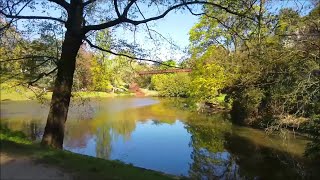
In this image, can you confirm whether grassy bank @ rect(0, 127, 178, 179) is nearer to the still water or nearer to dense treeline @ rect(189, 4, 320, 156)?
dense treeline @ rect(189, 4, 320, 156)

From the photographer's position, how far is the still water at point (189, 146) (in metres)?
14.5

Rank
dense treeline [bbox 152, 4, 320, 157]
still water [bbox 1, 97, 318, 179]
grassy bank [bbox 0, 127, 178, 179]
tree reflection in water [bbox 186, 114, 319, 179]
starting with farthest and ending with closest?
1. still water [bbox 1, 97, 318, 179]
2. tree reflection in water [bbox 186, 114, 319, 179]
3. dense treeline [bbox 152, 4, 320, 157]
4. grassy bank [bbox 0, 127, 178, 179]

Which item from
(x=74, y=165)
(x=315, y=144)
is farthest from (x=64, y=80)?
(x=315, y=144)

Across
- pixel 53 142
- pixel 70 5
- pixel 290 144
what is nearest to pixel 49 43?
pixel 70 5

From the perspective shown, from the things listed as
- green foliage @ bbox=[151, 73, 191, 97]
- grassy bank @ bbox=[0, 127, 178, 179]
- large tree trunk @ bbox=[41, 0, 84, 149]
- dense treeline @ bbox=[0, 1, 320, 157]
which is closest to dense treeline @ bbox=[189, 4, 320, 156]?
dense treeline @ bbox=[0, 1, 320, 157]

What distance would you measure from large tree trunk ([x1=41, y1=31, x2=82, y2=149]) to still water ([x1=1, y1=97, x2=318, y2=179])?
10.8 feet

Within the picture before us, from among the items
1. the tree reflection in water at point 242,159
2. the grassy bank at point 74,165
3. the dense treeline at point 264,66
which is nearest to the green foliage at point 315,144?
the dense treeline at point 264,66

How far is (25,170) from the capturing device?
6.12m

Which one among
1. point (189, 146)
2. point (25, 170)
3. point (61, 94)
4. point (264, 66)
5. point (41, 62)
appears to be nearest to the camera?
point (25, 170)

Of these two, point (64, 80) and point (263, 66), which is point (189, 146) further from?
point (64, 80)

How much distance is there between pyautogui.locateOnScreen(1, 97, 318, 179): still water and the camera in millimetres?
14491

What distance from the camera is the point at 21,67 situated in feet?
38.7

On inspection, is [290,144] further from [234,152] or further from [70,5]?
[70,5]

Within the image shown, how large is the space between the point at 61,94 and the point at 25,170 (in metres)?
3.99
